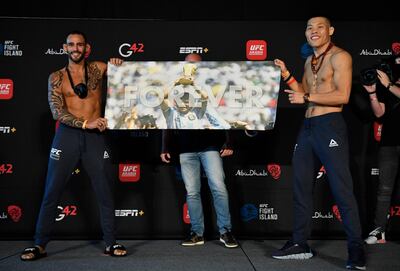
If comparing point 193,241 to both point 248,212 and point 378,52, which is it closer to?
point 248,212

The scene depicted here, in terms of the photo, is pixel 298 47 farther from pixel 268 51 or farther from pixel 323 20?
pixel 323 20

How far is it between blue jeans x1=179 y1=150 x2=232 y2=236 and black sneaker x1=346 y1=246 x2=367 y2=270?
103 cm

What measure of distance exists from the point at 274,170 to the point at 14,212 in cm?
228

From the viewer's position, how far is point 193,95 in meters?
3.26

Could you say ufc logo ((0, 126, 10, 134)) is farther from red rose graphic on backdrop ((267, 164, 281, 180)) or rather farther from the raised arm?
the raised arm

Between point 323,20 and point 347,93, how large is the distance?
1.65 feet

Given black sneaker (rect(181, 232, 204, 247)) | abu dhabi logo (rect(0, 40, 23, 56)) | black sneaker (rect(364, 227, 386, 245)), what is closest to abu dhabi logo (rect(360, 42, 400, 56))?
black sneaker (rect(364, 227, 386, 245))

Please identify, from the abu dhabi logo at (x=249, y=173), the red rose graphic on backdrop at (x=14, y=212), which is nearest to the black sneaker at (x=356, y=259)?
the abu dhabi logo at (x=249, y=173)

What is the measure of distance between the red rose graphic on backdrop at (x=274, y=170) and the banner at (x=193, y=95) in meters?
0.82

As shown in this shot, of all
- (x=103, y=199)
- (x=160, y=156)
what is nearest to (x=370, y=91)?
(x=160, y=156)

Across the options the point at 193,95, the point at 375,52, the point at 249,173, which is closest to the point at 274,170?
the point at 249,173

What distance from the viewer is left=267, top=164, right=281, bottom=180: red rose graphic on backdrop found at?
155 inches

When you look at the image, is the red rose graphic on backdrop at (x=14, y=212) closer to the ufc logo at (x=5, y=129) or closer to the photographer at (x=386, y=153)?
the ufc logo at (x=5, y=129)

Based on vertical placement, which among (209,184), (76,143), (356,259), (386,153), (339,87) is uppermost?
(339,87)
